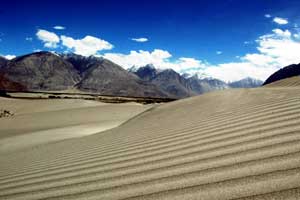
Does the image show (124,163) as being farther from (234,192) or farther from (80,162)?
(234,192)

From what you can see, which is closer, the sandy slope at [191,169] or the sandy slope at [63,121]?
the sandy slope at [191,169]

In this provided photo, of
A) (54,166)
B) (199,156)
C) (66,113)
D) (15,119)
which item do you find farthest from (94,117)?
(199,156)

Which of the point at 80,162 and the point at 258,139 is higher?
the point at 258,139

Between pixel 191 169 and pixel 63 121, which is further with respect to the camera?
pixel 63 121

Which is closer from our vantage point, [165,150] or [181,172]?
[181,172]

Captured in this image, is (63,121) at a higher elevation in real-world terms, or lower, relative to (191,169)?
lower

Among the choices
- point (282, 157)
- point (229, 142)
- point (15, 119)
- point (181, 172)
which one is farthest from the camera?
point (15, 119)

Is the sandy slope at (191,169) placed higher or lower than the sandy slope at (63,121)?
higher

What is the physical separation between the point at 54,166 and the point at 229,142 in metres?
2.05

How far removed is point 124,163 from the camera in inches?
141

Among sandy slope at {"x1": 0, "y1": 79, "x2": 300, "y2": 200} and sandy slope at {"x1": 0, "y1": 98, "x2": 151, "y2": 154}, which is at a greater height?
sandy slope at {"x1": 0, "y1": 79, "x2": 300, "y2": 200}

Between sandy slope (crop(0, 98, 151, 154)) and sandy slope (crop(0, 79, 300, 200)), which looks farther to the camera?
sandy slope (crop(0, 98, 151, 154))

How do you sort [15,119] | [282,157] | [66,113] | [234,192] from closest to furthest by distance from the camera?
[234,192] < [282,157] < [15,119] < [66,113]

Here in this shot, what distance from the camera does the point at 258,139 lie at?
327cm
